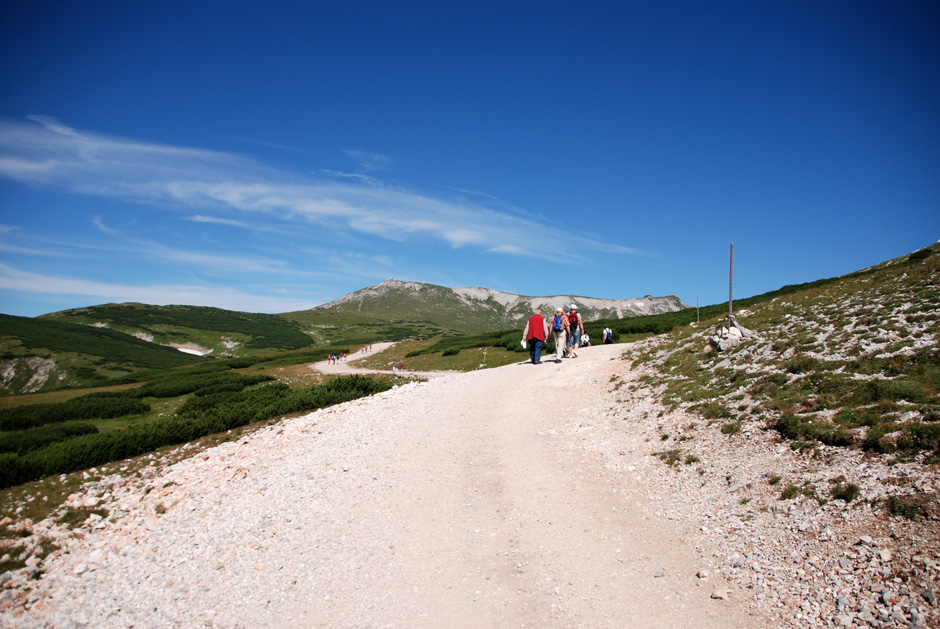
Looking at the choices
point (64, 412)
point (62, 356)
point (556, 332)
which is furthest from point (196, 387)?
point (62, 356)

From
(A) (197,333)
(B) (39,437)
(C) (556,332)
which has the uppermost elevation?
(A) (197,333)

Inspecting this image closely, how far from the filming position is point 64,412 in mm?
25625

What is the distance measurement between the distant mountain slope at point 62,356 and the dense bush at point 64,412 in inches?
3414

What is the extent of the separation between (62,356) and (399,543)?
135 meters

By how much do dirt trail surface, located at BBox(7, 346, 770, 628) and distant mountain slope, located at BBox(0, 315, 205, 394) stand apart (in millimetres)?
108551

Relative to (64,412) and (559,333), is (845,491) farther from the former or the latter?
(64,412)

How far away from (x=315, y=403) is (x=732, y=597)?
19.7 meters

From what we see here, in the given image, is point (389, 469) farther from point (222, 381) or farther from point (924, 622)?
point (222, 381)

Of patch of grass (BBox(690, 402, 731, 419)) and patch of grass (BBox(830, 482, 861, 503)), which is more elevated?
patch of grass (BBox(690, 402, 731, 419))

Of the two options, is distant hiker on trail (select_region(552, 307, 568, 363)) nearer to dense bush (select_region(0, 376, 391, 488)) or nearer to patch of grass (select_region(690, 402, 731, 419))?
dense bush (select_region(0, 376, 391, 488))

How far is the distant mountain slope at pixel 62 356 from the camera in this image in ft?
317

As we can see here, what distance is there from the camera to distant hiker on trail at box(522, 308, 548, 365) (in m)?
24.8

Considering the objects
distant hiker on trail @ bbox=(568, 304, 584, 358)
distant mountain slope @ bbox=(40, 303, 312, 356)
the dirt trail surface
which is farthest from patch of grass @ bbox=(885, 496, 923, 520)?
distant mountain slope @ bbox=(40, 303, 312, 356)

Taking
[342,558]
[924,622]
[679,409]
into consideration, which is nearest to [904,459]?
[924,622]
